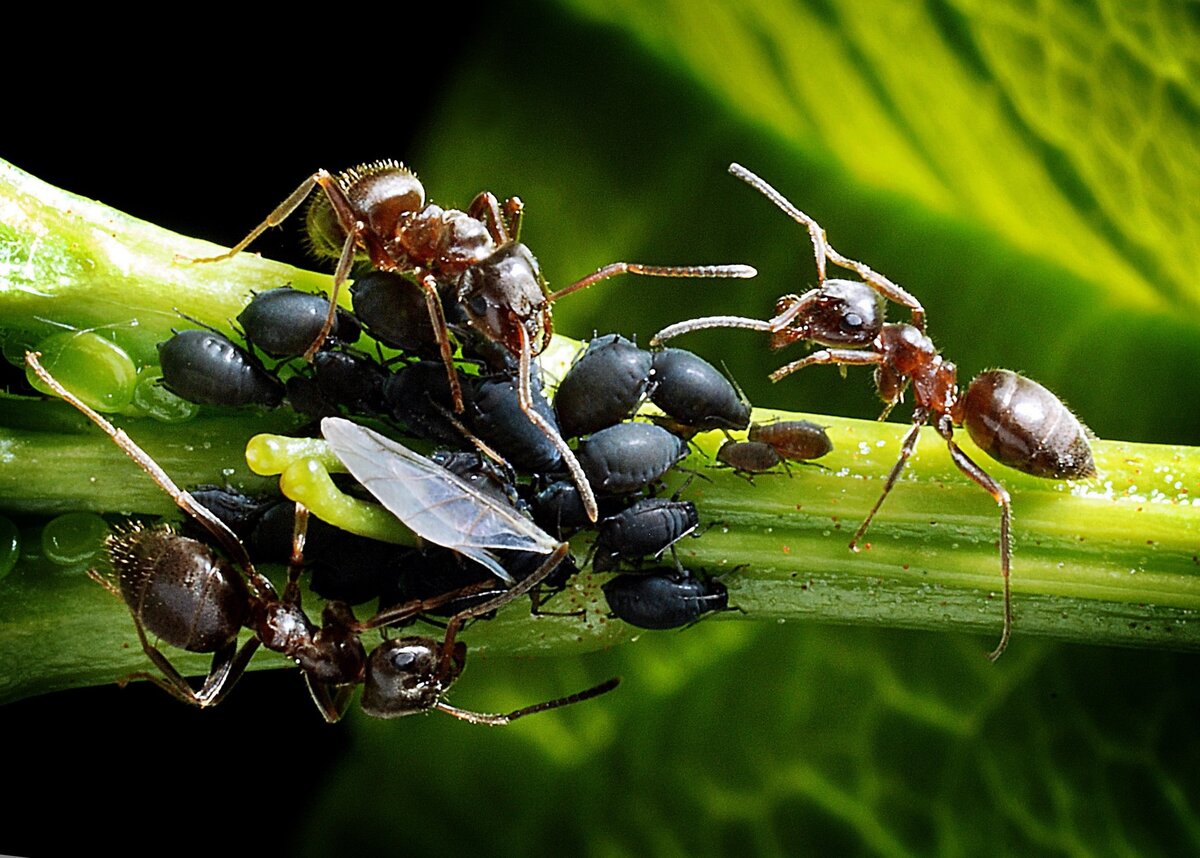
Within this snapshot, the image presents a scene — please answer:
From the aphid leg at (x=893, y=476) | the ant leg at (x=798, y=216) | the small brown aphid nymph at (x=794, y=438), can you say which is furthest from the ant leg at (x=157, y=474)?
the ant leg at (x=798, y=216)

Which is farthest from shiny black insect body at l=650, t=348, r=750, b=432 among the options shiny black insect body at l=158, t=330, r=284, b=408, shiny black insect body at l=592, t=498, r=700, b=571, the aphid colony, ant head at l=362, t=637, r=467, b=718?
shiny black insect body at l=158, t=330, r=284, b=408

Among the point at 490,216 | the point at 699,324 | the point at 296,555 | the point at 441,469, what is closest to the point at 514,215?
the point at 490,216

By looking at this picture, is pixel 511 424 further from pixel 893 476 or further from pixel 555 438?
pixel 893 476

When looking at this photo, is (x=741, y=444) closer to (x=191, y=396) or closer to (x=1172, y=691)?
(x=191, y=396)

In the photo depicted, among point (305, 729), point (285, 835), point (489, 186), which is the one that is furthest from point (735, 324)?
point (285, 835)

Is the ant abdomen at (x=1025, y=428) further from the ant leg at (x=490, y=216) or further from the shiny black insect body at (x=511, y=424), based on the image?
the ant leg at (x=490, y=216)

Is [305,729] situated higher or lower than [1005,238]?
lower
